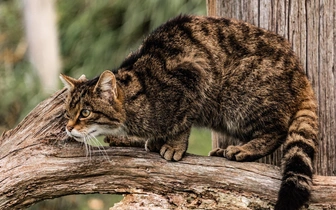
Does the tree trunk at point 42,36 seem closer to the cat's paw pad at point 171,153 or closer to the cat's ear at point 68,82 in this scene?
the cat's ear at point 68,82

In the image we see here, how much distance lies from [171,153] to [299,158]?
28.1 inches

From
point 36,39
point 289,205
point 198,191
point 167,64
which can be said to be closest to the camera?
point 289,205

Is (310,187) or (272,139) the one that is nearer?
(310,187)

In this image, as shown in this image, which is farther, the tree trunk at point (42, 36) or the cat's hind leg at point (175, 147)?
the tree trunk at point (42, 36)

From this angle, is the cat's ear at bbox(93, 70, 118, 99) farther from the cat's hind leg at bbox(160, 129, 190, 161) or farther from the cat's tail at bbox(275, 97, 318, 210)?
the cat's tail at bbox(275, 97, 318, 210)

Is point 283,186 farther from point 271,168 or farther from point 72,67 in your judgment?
point 72,67

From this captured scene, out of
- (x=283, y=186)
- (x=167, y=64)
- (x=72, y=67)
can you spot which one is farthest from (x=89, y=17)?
(x=283, y=186)

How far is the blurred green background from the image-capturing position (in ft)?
22.4

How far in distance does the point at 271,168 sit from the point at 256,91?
17.9 inches

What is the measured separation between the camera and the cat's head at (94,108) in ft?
10.8

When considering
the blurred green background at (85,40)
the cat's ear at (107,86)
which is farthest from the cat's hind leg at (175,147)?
the blurred green background at (85,40)

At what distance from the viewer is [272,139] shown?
11.3ft

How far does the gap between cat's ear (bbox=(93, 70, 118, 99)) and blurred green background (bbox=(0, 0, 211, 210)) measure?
10.8 feet

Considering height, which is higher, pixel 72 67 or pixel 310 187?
pixel 72 67
